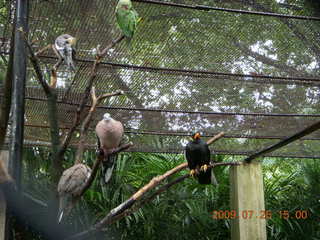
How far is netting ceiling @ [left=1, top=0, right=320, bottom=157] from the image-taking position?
7.39 ft

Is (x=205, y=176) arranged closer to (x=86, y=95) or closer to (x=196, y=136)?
(x=196, y=136)

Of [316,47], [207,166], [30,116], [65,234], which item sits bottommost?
[65,234]

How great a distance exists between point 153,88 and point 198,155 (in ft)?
1.94

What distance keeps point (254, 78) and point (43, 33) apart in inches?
57.3

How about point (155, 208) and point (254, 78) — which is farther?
point (155, 208)

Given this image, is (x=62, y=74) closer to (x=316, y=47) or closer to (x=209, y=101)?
(x=209, y=101)

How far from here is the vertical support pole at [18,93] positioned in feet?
6.20

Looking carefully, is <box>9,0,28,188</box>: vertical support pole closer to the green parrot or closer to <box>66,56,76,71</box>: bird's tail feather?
<box>66,56,76,71</box>: bird's tail feather

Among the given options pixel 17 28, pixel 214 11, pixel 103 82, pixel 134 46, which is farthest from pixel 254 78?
pixel 17 28

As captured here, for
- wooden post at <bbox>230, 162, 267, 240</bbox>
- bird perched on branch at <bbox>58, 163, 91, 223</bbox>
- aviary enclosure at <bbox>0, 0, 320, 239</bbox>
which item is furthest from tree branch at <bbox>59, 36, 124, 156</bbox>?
wooden post at <bbox>230, 162, 267, 240</bbox>

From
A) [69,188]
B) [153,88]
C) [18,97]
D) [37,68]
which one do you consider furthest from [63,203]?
[153,88]

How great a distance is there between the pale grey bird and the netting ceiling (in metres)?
0.12

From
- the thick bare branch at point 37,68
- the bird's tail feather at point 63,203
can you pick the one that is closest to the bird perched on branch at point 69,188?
the bird's tail feather at point 63,203

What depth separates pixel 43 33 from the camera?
2.23 meters
